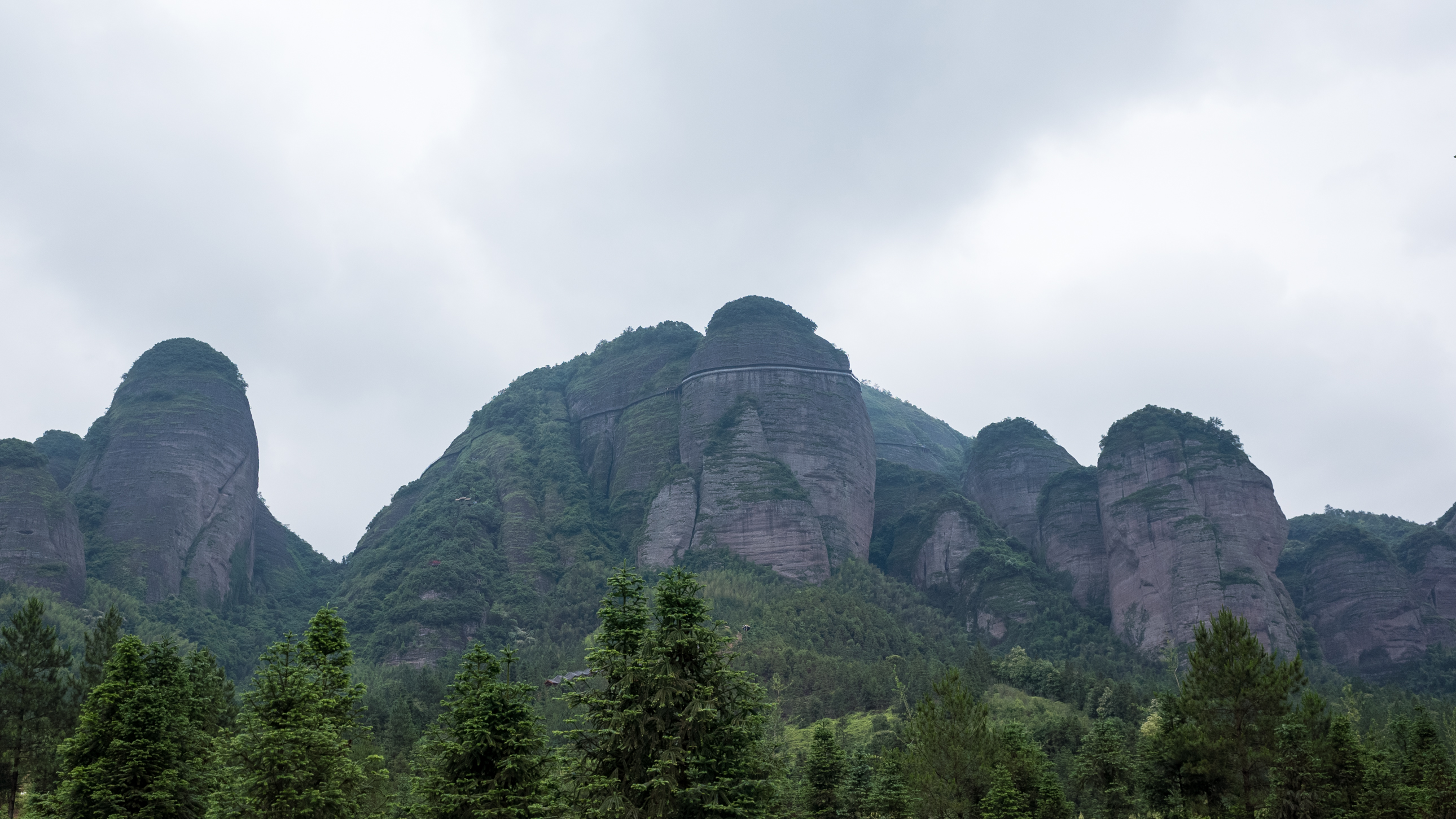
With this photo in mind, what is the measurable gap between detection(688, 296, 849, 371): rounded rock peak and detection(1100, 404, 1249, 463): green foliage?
3913 centimetres

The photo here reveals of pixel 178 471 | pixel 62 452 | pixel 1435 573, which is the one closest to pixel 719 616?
pixel 178 471

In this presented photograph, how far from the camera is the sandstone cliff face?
12200 centimetres

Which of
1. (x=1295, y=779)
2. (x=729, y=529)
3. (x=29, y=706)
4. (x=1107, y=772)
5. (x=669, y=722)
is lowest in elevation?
(x=669, y=722)

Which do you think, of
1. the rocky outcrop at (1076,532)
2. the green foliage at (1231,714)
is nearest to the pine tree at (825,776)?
the green foliage at (1231,714)

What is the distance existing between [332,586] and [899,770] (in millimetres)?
118552

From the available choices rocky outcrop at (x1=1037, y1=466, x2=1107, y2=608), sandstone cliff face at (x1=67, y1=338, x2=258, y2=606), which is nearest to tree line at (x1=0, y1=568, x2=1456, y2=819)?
rocky outcrop at (x1=1037, y1=466, x2=1107, y2=608)

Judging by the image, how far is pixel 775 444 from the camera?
447 ft

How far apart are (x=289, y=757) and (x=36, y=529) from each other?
99.2m

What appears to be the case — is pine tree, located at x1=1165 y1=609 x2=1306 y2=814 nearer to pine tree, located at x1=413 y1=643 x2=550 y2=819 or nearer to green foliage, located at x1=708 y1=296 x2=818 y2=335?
pine tree, located at x1=413 y1=643 x2=550 y2=819

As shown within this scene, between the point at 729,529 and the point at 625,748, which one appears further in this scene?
the point at 729,529

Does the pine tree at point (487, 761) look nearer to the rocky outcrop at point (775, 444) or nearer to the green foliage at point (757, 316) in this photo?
the rocky outcrop at point (775, 444)

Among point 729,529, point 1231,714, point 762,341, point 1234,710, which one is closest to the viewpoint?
point 1234,710

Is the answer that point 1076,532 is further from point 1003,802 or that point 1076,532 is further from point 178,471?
point 178,471

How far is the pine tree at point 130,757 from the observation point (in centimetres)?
3081
